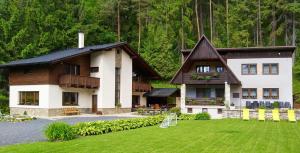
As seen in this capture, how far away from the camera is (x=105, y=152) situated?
10.5 meters

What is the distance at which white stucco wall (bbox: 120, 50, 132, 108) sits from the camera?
35.3m

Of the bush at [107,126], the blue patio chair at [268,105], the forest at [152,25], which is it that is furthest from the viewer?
the forest at [152,25]

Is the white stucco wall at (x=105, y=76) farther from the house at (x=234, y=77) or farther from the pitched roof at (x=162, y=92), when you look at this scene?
the pitched roof at (x=162, y=92)

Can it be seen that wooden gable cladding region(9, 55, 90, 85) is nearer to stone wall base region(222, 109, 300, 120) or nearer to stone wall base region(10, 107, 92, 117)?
stone wall base region(10, 107, 92, 117)

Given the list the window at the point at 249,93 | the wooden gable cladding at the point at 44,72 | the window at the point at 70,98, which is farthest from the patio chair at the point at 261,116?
the wooden gable cladding at the point at 44,72

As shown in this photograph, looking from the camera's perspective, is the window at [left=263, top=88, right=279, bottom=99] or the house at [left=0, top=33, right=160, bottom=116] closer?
the house at [left=0, top=33, right=160, bottom=116]

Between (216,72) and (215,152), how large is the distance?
809 inches

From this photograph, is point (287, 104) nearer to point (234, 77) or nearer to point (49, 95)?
point (234, 77)

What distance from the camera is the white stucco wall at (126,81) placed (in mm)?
35344

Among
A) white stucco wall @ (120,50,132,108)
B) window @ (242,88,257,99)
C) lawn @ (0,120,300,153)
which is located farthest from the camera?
white stucco wall @ (120,50,132,108)

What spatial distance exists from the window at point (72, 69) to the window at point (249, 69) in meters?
14.9

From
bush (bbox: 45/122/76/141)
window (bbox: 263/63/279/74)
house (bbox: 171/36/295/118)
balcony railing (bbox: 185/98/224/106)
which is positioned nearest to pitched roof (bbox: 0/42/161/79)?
house (bbox: 171/36/295/118)

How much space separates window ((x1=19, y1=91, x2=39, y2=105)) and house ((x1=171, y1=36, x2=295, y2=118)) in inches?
463

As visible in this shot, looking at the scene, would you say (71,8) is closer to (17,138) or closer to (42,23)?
(42,23)
